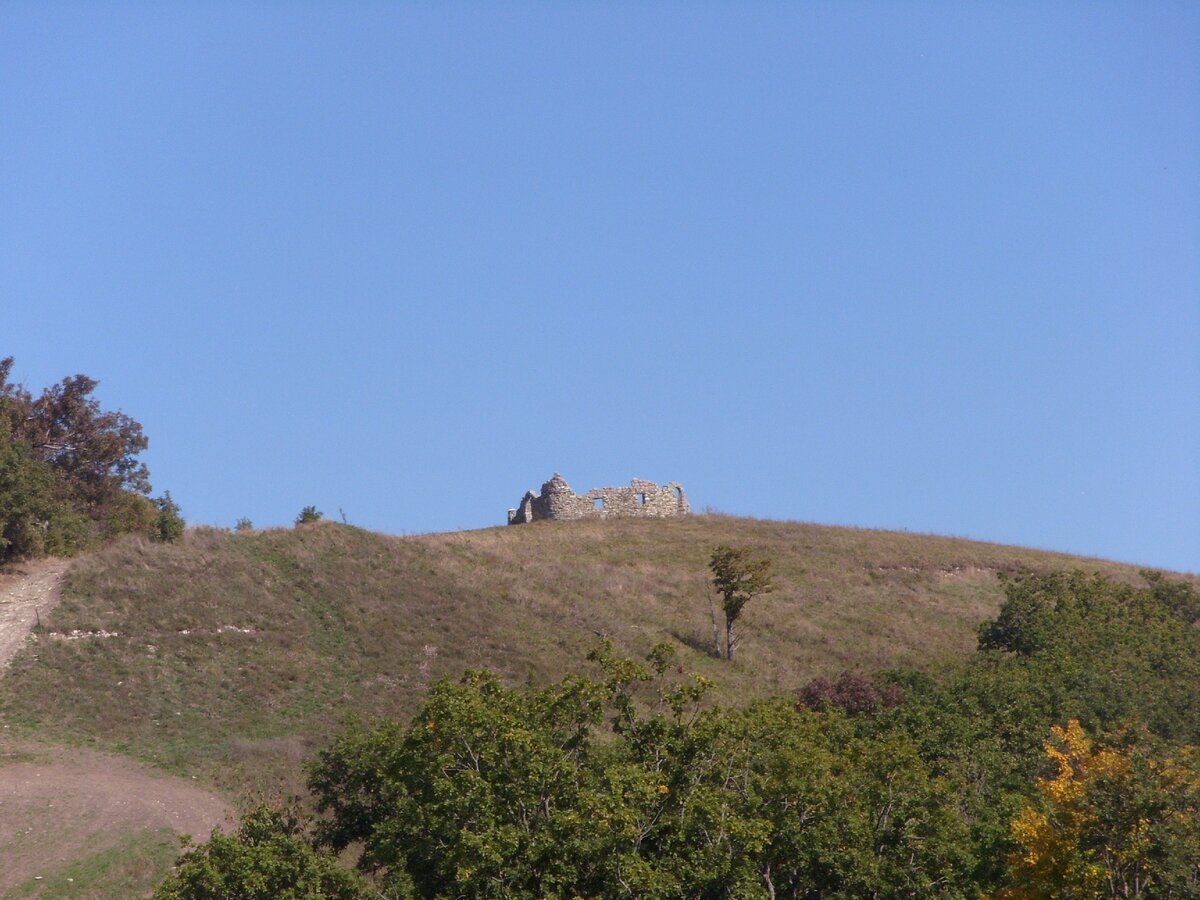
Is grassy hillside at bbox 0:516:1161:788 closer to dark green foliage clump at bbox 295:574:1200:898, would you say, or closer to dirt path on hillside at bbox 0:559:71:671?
dirt path on hillside at bbox 0:559:71:671

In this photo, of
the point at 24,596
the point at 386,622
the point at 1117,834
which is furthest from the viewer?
the point at 386,622

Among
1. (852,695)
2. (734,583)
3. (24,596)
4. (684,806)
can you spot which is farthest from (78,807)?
(734,583)

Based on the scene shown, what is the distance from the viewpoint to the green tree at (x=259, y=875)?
2100 centimetres

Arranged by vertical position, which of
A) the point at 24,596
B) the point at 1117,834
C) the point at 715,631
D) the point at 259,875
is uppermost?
the point at 715,631

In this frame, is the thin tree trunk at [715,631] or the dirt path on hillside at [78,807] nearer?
the dirt path on hillside at [78,807]

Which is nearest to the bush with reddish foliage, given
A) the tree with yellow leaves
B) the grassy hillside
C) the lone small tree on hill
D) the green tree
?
the grassy hillside

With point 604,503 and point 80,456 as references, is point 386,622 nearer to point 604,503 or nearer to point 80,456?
point 80,456

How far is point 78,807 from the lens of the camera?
30.0 meters

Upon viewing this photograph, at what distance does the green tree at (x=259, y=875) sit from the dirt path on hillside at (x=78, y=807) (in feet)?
24.3

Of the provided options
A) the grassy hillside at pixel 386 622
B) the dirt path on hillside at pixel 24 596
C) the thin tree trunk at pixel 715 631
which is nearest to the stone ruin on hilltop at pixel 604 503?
the grassy hillside at pixel 386 622

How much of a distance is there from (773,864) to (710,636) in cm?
2662

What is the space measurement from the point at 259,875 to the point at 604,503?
55.6 m

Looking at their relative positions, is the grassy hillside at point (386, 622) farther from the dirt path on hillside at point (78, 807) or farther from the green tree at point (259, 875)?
the green tree at point (259, 875)

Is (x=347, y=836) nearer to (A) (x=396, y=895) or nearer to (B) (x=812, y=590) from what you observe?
(A) (x=396, y=895)
